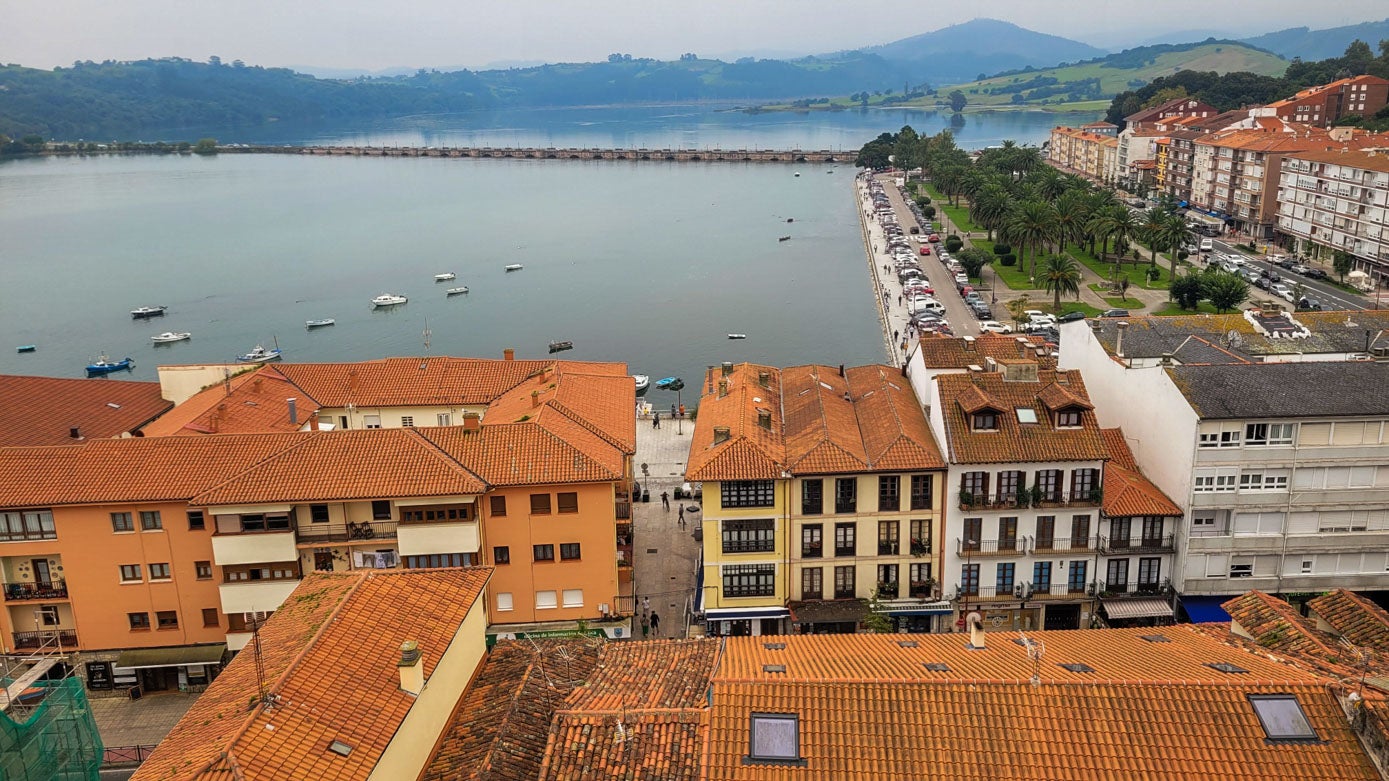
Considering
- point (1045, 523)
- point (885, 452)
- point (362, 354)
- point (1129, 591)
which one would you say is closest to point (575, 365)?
point (885, 452)

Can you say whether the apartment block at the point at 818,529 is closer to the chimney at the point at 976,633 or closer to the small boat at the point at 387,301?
the chimney at the point at 976,633

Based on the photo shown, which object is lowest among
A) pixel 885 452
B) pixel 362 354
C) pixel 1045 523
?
pixel 362 354

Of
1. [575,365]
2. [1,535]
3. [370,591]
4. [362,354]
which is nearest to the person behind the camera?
[370,591]

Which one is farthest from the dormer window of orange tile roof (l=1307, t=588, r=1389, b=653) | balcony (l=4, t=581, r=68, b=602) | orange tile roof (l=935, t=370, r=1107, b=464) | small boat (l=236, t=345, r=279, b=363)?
small boat (l=236, t=345, r=279, b=363)

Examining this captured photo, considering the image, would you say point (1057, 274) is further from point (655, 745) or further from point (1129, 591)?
point (655, 745)

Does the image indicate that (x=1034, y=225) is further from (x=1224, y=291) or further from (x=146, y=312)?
(x=146, y=312)

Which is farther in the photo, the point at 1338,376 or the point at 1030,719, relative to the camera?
the point at 1338,376
